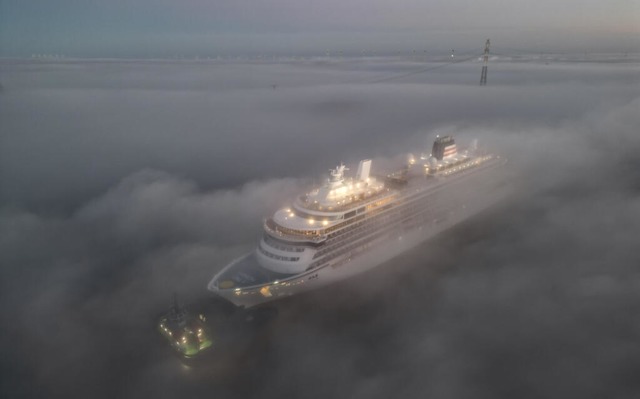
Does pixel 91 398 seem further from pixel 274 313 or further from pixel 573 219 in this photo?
pixel 573 219

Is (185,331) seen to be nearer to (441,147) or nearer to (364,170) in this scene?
(364,170)

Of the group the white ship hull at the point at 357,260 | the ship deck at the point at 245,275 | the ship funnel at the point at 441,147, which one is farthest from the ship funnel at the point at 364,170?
the ship deck at the point at 245,275

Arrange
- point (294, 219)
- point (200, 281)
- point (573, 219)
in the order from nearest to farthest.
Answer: point (294, 219)
point (200, 281)
point (573, 219)

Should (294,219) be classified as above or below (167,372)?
above

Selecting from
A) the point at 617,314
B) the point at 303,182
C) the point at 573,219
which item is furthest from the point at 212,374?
the point at 573,219

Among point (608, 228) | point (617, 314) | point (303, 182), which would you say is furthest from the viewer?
point (303, 182)

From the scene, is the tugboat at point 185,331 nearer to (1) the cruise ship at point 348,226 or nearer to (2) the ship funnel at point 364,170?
(1) the cruise ship at point 348,226
